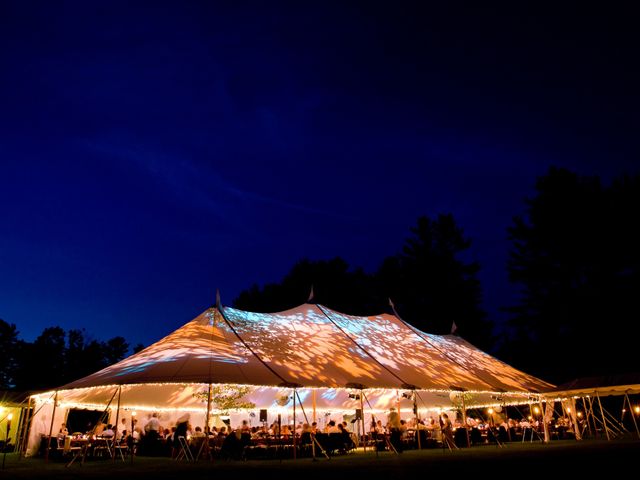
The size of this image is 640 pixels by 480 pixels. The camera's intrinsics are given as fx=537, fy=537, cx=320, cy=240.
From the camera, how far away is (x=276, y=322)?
15508 millimetres

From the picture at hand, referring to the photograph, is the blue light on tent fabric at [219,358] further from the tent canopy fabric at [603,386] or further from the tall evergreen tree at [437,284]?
the tall evergreen tree at [437,284]

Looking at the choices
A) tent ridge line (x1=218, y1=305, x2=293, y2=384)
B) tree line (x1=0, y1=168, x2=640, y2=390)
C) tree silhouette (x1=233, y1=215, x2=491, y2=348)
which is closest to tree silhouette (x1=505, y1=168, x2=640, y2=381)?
tree line (x1=0, y1=168, x2=640, y2=390)

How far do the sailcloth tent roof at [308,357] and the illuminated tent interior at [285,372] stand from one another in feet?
0.11

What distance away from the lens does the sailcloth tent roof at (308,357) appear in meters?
11.5

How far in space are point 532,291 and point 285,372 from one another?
27217mm

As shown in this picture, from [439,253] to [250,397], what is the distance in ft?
102

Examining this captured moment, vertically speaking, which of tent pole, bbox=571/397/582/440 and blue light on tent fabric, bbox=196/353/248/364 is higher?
blue light on tent fabric, bbox=196/353/248/364

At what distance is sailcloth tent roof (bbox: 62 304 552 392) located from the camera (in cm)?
1154

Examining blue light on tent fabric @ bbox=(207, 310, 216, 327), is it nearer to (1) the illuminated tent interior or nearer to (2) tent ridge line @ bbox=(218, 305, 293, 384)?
(1) the illuminated tent interior

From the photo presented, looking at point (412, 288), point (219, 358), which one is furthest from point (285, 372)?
point (412, 288)

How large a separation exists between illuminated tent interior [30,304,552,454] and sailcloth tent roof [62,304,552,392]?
0.03m

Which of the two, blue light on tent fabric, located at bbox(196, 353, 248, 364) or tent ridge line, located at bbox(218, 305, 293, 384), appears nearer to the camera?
blue light on tent fabric, located at bbox(196, 353, 248, 364)

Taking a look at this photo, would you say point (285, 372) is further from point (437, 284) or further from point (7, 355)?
point (7, 355)

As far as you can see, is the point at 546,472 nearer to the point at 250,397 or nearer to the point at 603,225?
the point at 250,397
